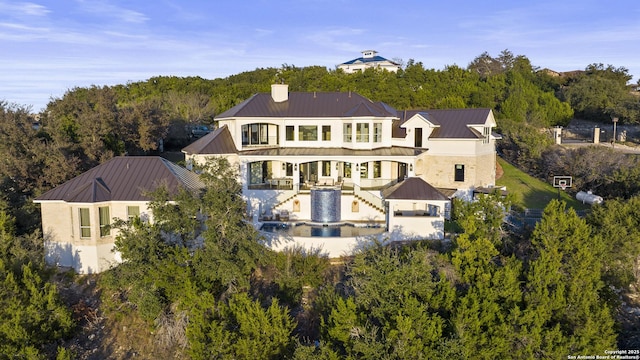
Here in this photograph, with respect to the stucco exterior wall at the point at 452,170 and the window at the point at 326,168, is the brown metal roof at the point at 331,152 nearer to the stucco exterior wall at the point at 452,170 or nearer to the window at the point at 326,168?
the window at the point at 326,168

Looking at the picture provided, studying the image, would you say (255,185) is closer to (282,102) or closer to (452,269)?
(282,102)

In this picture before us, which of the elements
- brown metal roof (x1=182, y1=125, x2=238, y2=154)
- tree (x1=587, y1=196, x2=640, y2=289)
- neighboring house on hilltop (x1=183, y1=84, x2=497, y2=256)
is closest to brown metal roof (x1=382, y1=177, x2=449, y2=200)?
neighboring house on hilltop (x1=183, y1=84, x2=497, y2=256)

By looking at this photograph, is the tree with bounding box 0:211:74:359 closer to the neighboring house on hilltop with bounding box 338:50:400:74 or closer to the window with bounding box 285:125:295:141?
the window with bounding box 285:125:295:141

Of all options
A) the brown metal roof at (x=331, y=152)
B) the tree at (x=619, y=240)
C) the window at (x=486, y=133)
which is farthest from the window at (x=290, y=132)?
the tree at (x=619, y=240)

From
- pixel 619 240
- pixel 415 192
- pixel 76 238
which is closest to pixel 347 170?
pixel 415 192

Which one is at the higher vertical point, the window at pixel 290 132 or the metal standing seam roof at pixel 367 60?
the metal standing seam roof at pixel 367 60
